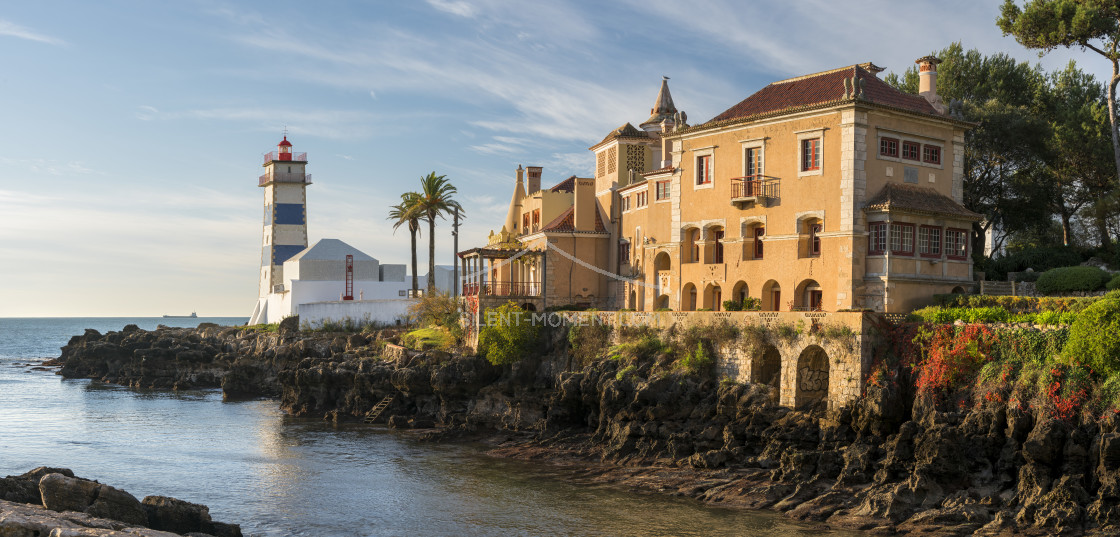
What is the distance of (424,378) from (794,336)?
742 inches

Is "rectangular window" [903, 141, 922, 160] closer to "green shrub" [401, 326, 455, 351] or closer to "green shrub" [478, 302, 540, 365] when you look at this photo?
"green shrub" [478, 302, 540, 365]

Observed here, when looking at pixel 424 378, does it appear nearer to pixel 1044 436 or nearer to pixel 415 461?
pixel 415 461

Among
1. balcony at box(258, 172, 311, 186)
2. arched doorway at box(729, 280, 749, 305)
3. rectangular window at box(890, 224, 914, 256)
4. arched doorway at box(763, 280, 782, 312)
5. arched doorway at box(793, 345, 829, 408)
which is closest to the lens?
arched doorway at box(793, 345, 829, 408)

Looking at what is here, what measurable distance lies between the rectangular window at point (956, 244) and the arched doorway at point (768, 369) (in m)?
9.66

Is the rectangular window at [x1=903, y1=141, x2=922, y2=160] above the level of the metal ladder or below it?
above

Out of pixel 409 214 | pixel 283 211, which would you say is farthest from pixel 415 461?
pixel 283 211

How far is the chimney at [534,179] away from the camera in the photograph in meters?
63.5

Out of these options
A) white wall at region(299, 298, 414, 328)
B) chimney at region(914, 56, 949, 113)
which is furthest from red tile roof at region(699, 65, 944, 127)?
white wall at region(299, 298, 414, 328)

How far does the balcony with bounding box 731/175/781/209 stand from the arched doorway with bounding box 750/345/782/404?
801 centimetres

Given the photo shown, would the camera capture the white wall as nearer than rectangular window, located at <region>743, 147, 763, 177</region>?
No

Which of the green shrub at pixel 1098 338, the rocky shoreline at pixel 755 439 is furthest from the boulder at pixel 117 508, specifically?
the green shrub at pixel 1098 338

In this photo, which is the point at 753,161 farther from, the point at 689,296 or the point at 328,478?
the point at 328,478

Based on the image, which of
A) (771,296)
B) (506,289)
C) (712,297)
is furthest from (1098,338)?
(506,289)

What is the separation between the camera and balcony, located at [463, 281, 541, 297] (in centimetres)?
4941
